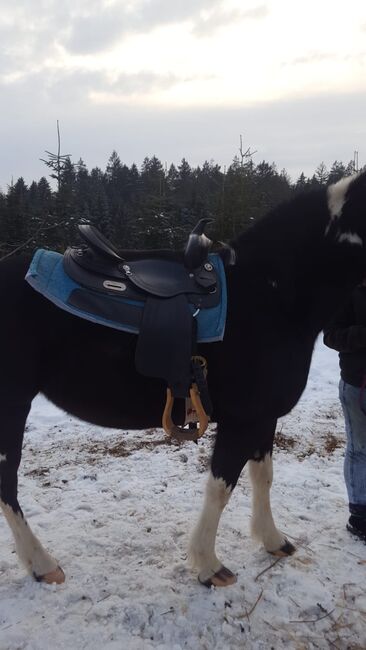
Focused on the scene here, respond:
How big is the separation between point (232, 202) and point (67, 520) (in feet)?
43.4

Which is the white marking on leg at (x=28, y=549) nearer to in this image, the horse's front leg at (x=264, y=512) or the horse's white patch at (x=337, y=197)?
the horse's front leg at (x=264, y=512)

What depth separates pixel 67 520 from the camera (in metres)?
3.18

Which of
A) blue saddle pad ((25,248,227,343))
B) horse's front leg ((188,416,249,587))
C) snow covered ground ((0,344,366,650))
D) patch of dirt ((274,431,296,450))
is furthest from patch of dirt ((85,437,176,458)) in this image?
blue saddle pad ((25,248,227,343))

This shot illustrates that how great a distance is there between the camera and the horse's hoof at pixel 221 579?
2.59m

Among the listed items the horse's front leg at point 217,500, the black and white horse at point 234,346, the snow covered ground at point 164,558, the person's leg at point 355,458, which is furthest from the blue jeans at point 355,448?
the horse's front leg at point 217,500

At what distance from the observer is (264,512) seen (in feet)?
9.59

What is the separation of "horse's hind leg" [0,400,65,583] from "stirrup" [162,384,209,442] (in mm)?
789

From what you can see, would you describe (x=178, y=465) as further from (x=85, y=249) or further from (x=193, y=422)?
(x=85, y=249)

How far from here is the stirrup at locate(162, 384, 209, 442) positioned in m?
2.34

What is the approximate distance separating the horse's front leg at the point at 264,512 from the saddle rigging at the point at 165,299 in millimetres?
613

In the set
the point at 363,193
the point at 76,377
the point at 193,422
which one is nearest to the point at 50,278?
Result: the point at 76,377

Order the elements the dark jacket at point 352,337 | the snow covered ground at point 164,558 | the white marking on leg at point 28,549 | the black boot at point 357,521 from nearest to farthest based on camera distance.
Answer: the snow covered ground at point 164,558, the white marking on leg at point 28,549, the dark jacket at point 352,337, the black boot at point 357,521

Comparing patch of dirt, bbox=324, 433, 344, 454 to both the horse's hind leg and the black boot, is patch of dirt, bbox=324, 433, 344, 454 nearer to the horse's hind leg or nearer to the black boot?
the black boot

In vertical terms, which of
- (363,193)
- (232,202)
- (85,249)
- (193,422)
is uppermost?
(232,202)
